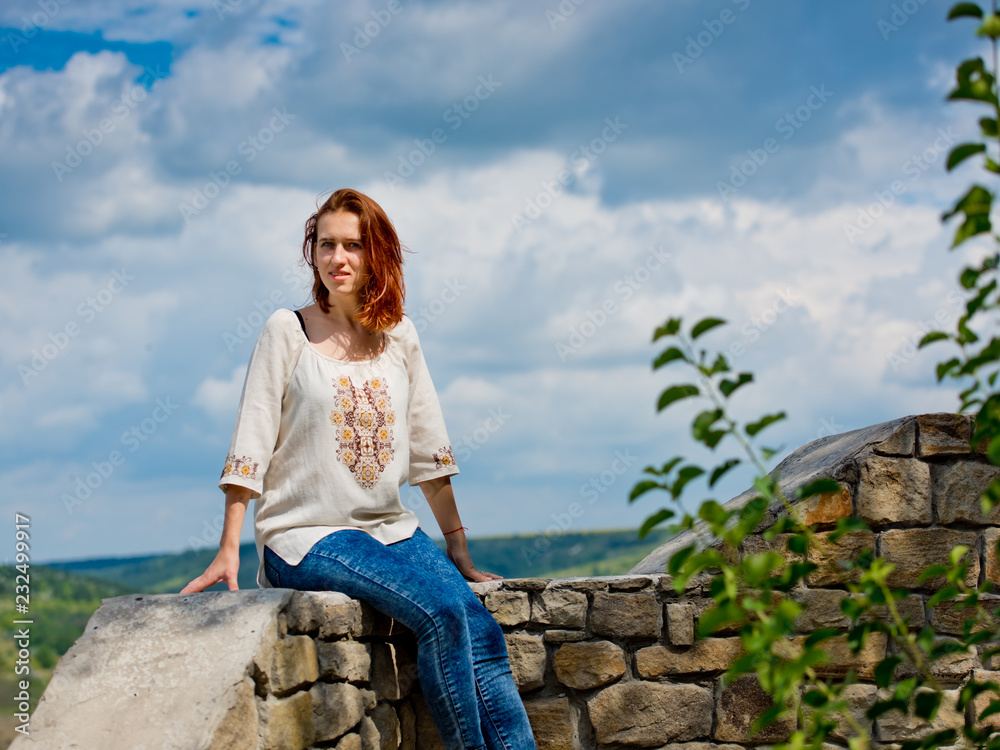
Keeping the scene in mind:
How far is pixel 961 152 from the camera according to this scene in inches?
48.9

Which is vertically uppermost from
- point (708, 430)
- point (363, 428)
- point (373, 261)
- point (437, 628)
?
point (373, 261)

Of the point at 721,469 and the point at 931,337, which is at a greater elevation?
the point at 931,337

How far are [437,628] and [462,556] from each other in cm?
53

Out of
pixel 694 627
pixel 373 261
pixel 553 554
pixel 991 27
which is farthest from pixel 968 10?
pixel 553 554

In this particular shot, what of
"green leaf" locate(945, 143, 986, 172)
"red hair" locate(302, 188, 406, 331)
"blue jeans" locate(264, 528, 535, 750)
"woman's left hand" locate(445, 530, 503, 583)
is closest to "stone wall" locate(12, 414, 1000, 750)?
"woman's left hand" locate(445, 530, 503, 583)

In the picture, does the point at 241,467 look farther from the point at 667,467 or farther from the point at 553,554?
the point at 553,554

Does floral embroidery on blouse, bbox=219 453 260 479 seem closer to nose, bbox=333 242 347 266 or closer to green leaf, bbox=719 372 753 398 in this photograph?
nose, bbox=333 242 347 266

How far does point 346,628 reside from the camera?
2.42 metres

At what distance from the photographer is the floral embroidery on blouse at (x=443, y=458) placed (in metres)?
2.86

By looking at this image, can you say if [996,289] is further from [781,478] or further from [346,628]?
[781,478]

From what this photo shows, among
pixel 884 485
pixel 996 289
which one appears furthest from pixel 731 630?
pixel 996 289

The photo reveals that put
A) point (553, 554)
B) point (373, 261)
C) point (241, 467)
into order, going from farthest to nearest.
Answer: point (553, 554)
point (373, 261)
point (241, 467)

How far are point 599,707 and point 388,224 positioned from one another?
158 cm

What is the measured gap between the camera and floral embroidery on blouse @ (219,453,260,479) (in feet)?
8.02
